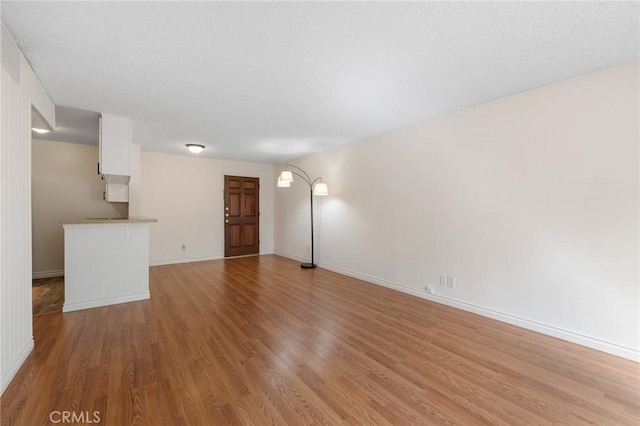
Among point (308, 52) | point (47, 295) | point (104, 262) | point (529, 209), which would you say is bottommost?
point (47, 295)

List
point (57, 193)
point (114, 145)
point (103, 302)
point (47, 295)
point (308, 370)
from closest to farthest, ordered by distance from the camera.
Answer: point (308, 370), point (103, 302), point (114, 145), point (47, 295), point (57, 193)

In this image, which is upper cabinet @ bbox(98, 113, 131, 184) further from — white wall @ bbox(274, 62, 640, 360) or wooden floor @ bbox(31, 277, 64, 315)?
white wall @ bbox(274, 62, 640, 360)

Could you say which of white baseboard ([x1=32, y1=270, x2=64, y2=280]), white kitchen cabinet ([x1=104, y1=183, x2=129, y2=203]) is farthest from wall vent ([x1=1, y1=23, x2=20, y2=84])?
white baseboard ([x1=32, y1=270, x2=64, y2=280])

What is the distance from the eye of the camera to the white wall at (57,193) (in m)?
4.81

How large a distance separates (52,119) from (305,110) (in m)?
2.96

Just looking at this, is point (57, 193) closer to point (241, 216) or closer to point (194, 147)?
point (194, 147)

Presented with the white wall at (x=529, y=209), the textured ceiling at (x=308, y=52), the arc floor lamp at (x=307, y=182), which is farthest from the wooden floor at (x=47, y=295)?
the white wall at (x=529, y=209)

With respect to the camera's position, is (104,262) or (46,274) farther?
(46,274)

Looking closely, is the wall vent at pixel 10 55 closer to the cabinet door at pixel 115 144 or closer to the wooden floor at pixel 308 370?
the cabinet door at pixel 115 144

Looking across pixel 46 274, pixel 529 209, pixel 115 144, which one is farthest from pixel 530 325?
pixel 46 274

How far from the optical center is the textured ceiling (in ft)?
5.47

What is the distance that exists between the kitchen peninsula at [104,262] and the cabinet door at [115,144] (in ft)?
2.36

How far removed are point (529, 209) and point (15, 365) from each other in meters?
4.63

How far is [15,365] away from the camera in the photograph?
1.96 meters
